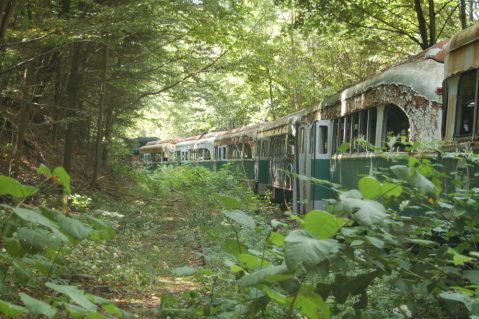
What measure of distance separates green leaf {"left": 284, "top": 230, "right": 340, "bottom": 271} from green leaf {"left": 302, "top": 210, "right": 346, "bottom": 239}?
0.18 ft

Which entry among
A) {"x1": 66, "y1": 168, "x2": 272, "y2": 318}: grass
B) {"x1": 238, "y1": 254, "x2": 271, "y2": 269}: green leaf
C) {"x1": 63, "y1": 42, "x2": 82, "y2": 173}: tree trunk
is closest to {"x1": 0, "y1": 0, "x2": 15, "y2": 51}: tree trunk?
{"x1": 66, "y1": 168, "x2": 272, "y2": 318}: grass

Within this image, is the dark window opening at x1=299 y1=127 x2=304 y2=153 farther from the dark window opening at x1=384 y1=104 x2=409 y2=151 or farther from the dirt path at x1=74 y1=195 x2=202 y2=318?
the dark window opening at x1=384 y1=104 x2=409 y2=151

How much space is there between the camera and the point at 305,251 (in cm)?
218

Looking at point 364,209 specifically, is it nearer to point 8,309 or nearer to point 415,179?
point 415,179

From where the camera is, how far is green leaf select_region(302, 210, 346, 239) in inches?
91.6

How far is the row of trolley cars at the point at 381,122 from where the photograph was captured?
6.16 meters

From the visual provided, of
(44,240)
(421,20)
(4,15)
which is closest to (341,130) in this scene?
(421,20)

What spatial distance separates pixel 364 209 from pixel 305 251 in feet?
1.46

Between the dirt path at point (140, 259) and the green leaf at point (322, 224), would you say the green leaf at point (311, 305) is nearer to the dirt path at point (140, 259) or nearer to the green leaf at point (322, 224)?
the green leaf at point (322, 224)

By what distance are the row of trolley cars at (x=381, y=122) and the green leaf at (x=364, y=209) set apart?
3.32 feet

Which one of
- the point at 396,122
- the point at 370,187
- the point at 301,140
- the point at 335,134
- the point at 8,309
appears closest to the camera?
the point at 8,309

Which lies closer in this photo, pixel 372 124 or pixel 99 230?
pixel 99 230

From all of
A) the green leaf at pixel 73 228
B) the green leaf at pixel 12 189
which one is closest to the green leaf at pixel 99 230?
the green leaf at pixel 73 228

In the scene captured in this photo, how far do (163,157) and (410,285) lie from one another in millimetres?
36632
